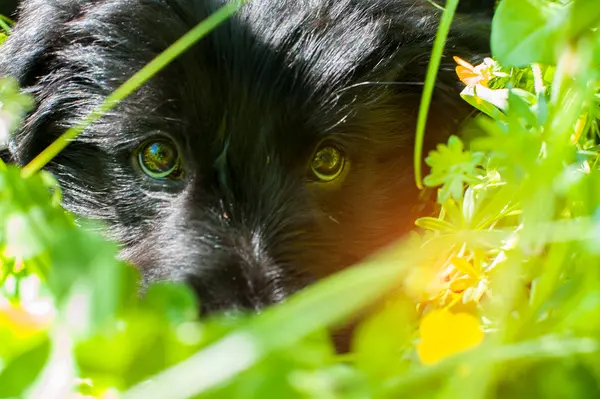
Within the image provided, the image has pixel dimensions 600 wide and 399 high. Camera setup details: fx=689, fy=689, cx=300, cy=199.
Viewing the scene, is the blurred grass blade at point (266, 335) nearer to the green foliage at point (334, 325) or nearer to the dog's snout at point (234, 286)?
the green foliage at point (334, 325)

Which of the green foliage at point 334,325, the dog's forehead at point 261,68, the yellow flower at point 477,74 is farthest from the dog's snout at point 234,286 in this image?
the green foliage at point 334,325

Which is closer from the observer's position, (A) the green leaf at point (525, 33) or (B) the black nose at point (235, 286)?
(A) the green leaf at point (525, 33)

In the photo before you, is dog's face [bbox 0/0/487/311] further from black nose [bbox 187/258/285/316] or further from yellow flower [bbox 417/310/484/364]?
yellow flower [bbox 417/310/484/364]

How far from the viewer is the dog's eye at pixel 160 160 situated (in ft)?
5.65

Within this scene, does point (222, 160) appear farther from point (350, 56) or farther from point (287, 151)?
point (350, 56)

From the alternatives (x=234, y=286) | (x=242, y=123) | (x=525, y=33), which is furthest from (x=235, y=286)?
(x=525, y=33)

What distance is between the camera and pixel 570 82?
683 millimetres

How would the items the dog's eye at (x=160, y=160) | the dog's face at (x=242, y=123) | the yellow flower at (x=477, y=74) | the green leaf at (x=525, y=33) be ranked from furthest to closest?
the dog's eye at (x=160, y=160) → the dog's face at (x=242, y=123) → the yellow flower at (x=477, y=74) → the green leaf at (x=525, y=33)

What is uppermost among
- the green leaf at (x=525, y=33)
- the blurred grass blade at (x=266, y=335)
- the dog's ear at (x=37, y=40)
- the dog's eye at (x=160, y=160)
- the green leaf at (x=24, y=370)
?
the dog's ear at (x=37, y=40)

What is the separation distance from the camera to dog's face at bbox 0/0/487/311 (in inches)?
63.4

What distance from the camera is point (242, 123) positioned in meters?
1.65

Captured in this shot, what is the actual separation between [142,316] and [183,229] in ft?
3.77

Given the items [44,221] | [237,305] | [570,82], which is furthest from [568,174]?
[237,305]

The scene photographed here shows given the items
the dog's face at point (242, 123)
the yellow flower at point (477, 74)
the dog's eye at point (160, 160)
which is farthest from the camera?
the dog's eye at point (160, 160)
